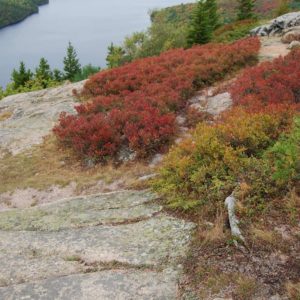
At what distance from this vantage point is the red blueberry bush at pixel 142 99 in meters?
13.1

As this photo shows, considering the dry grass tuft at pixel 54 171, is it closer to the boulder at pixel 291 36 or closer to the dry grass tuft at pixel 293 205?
the dry grass tuft at pixel 293 205

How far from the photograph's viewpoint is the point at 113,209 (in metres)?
8.60

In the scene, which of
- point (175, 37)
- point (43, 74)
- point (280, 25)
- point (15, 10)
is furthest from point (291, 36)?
point (15, 10)

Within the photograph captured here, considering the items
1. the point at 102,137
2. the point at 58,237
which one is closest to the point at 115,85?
the point at 102,137

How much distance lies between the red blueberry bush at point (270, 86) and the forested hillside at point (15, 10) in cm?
13108

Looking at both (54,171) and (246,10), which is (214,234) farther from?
(246,10)

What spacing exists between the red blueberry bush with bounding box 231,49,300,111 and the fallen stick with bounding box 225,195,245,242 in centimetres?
520

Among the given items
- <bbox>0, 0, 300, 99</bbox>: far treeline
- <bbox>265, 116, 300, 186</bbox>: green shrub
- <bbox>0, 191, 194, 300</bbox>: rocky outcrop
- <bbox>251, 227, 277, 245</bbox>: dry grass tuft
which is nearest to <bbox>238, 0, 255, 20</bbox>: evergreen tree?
<bbox>0, 0, 300, 99</bbox>: far treeline

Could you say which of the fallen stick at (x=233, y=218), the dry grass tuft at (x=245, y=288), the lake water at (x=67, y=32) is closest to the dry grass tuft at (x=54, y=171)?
the fallen stick at (x=233, y=218)

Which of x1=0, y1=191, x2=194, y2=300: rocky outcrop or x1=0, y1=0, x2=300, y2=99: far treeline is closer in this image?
x1=0, y1=191, x2=194, y2=300: rocky outcrop

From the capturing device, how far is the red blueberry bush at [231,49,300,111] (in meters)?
12.7

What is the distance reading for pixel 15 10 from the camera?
13975cm

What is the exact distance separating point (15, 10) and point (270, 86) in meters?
146

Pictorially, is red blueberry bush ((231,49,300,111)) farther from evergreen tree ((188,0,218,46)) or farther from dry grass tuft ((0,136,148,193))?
evergreen tree ((188,0,218,46))
